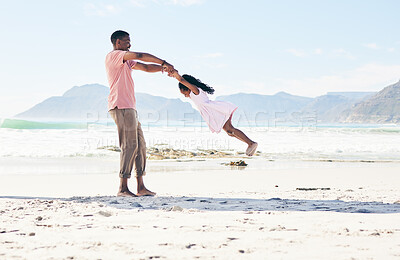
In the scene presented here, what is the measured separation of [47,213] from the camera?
3709 millimetres

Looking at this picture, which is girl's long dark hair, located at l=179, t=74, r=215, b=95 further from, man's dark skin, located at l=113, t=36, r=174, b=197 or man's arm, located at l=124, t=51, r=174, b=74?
man's arm, located at l=124, t=51, r=174, b=74

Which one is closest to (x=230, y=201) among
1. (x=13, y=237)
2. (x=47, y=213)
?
(x=47, y=213)

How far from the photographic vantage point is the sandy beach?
8.04ft

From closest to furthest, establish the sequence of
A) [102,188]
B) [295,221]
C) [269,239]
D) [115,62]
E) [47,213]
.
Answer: [269,239]
[295,221]
[47,213]
[115,62]
[102,188]

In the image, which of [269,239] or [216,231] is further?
[216,231]

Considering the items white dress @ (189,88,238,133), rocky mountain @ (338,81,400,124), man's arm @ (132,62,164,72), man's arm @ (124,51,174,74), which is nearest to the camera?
man's arm @ (124,51,174,74)

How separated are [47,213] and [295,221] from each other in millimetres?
2198

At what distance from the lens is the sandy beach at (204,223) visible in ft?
8.04

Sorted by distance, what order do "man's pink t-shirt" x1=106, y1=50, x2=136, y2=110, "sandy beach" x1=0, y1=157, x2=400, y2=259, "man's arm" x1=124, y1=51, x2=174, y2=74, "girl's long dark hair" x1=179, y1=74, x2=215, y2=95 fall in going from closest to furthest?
1. "sandy beach" x1=0, y1=157, x2=400, y2=259
2. "man's arm" x1=124, y1=51, x2=174, y2=74
3. "man's pink t-shirt" x1=106, y1=50, x2=136, y2=110
4. "girl's long dark hair" x1=179, y1=74, x2=215, y2=95

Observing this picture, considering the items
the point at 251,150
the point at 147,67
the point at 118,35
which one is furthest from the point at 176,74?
the point at 251,150

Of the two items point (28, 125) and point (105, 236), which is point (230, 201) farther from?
point (28, 125)

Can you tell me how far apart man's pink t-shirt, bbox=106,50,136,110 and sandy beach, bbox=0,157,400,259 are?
1.17 m

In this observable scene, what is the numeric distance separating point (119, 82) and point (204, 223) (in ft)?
7.94

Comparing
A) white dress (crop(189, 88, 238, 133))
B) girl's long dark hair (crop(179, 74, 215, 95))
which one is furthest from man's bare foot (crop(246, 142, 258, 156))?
girl's long dark hair (crop(179, 74, 215, 95))
